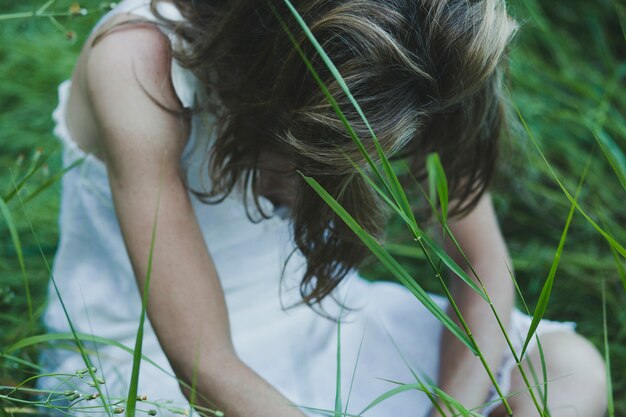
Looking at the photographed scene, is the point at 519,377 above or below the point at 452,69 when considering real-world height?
below

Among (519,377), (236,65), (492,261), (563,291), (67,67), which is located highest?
(236,65)

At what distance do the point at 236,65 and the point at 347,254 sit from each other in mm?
299

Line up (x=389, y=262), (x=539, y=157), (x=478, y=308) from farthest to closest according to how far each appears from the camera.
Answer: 1. (x=539, y=157)
2. (x=478, y=308)
3. (x=389, y=262)

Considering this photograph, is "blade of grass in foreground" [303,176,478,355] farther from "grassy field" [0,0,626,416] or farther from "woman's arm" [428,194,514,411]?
"grassy field" [0,0,626,416]

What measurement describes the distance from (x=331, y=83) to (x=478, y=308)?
1.89 feet

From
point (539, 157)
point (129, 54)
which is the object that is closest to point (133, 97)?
point (129, 54)

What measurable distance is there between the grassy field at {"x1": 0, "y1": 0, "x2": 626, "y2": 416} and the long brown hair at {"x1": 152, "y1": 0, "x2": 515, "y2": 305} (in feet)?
1.95

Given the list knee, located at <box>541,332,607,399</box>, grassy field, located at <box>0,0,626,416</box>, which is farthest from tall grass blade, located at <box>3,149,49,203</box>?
knee, located at <box>541,332,607,399</box>

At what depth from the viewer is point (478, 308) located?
4.02ft

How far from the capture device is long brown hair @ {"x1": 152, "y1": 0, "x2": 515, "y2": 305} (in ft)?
2.65

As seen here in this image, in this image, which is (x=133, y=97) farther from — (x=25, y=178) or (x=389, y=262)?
(x=389, y=262)

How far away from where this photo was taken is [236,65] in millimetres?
940

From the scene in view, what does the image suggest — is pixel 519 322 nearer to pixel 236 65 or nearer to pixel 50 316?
pixel 236 65

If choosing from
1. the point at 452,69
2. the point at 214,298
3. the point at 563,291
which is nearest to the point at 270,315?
the point at 214,298
